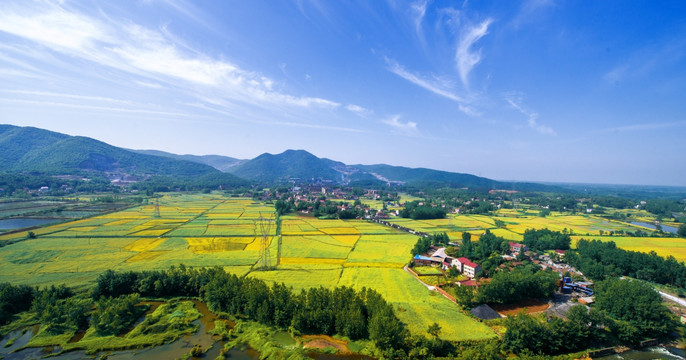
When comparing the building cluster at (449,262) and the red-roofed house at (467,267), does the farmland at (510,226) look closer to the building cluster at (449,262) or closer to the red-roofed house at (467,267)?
the building cluster at (449,262)

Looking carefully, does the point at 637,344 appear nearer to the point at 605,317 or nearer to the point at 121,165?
the point at 605,317

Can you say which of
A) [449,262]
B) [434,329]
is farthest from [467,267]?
[434,329]

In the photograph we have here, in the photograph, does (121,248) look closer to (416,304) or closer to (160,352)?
(160,352)

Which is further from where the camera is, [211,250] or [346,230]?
[346,230]

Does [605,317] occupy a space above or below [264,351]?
above

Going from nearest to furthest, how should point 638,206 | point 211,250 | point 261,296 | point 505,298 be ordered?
1. point 261,296
2. point 505,298
3. point 211,250
4. point 638,206

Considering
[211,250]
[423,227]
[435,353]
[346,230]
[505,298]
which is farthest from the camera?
[423,227]

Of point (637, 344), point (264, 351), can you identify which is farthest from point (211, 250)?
point (637, 344)
